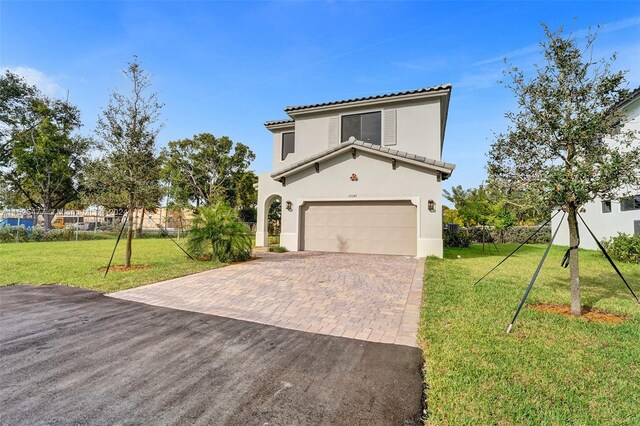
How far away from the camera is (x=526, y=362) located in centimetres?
323

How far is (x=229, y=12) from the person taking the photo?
32.1 ft

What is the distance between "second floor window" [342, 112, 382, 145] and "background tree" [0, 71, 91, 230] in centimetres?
2253

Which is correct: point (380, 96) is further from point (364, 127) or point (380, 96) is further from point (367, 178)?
point (367, 178)

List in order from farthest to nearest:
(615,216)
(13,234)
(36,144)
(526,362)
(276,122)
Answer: (36,144), (13,234), (276,122), (615,216), (526,362)

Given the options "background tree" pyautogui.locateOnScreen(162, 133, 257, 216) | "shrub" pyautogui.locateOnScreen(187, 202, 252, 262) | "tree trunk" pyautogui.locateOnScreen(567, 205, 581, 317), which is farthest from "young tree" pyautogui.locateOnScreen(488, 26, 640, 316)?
"background tree" pyautogui.locateOnScreen(162, 133, 257, 216)

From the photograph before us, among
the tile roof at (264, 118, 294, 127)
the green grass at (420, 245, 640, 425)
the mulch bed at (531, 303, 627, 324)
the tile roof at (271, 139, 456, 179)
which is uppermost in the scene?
the tile roof at (264, 118, 294, 127)

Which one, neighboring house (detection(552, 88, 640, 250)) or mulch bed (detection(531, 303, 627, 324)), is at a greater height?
neighboring house (detection(552, 88, 640, 250))

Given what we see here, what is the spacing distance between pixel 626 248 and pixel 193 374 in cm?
1498

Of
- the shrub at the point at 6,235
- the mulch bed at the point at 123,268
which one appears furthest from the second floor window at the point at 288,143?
the shrub at the point at 6,235

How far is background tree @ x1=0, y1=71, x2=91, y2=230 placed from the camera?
24.8 metres

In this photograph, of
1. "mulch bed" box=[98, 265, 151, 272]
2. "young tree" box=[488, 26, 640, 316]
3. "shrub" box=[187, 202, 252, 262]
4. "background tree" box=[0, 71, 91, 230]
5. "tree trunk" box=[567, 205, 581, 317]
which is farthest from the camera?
"background tree" box=[0, 71, 91, 230]

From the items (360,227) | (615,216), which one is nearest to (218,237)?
(360,227)

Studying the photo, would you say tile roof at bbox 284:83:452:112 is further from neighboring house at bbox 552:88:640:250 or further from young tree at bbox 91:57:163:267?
young tree at bbox 91:57:163:267

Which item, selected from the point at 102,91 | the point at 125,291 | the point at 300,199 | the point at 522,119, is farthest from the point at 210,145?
the point at 522,119
